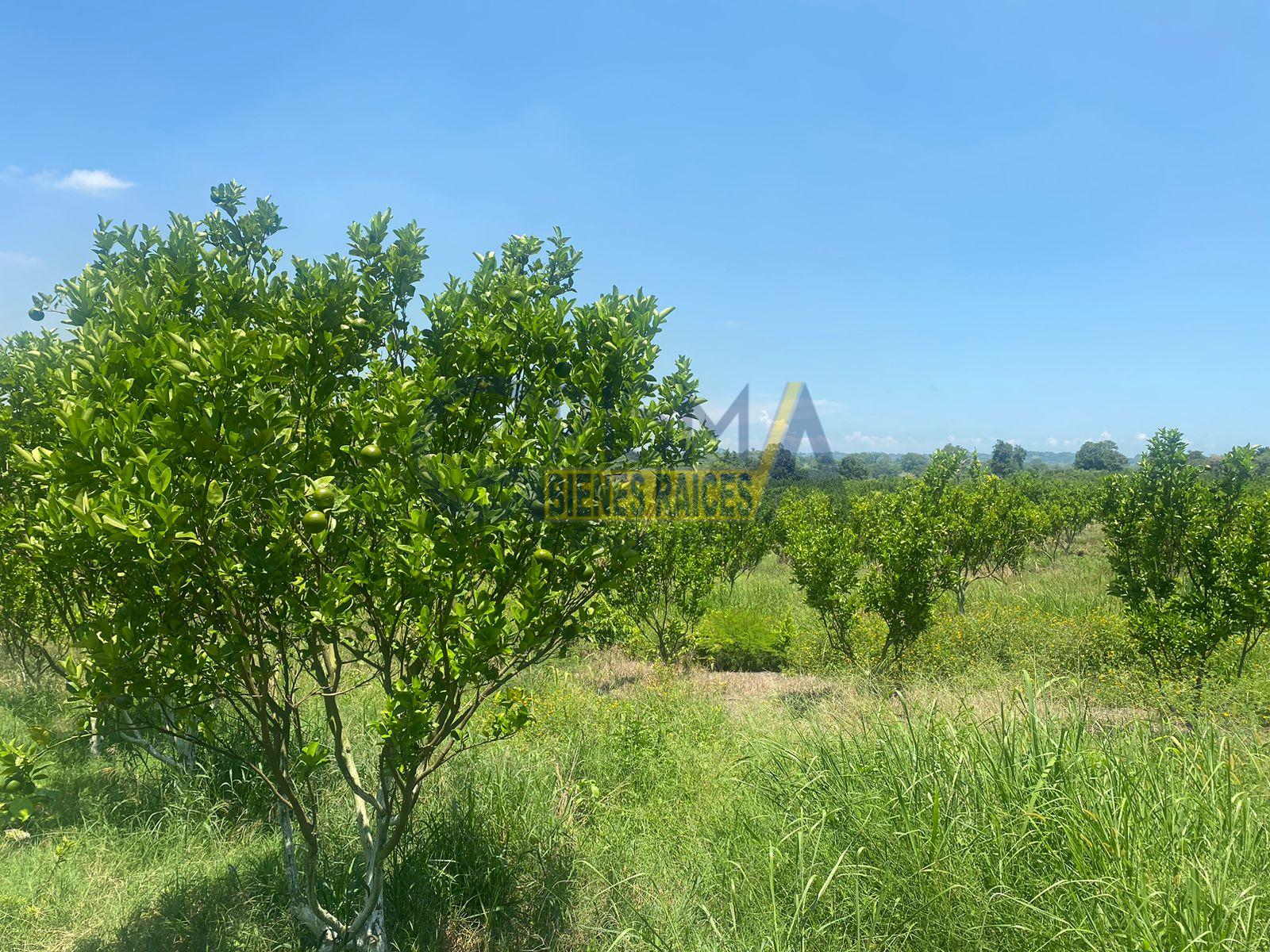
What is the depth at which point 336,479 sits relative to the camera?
303cm

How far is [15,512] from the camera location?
4.09m

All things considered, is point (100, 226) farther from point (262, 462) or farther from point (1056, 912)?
point (1056, 912)

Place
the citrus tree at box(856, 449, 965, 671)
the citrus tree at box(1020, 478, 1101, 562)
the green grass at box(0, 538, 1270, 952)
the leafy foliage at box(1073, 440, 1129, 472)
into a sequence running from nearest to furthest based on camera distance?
the green grass at box(0, 538, 1270, 952), the citrus tree at box(856, 449, 965, 671), the citrus tree at box(1020, 478, 1101, 562), the leafy foliage at box(1073, 440, 1129, 472)

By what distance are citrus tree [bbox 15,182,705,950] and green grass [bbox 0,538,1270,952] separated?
800 millimetres

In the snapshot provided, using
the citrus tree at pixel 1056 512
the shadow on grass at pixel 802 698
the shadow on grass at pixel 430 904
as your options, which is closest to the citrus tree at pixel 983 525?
the citrus tree at pixel 1056 512

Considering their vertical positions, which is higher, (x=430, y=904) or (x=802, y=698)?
(x=430, y=904)

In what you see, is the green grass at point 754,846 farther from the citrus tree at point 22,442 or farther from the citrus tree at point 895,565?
the citrus tree at point 895,565

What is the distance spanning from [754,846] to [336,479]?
290cm

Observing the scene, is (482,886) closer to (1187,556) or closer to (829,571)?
(829,571)

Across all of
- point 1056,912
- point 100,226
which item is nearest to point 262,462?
point 100,226

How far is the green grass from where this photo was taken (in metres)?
2.82

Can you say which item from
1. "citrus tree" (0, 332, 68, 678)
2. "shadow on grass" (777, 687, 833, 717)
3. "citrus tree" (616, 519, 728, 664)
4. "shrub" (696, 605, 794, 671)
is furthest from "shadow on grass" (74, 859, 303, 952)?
"shrub" (696, 605, 794, 671)

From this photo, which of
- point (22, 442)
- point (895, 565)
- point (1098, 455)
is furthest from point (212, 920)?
point (1098, 455)

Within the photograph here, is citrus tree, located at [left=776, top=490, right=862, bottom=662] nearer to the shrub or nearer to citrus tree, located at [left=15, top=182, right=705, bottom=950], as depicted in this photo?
the shrub
